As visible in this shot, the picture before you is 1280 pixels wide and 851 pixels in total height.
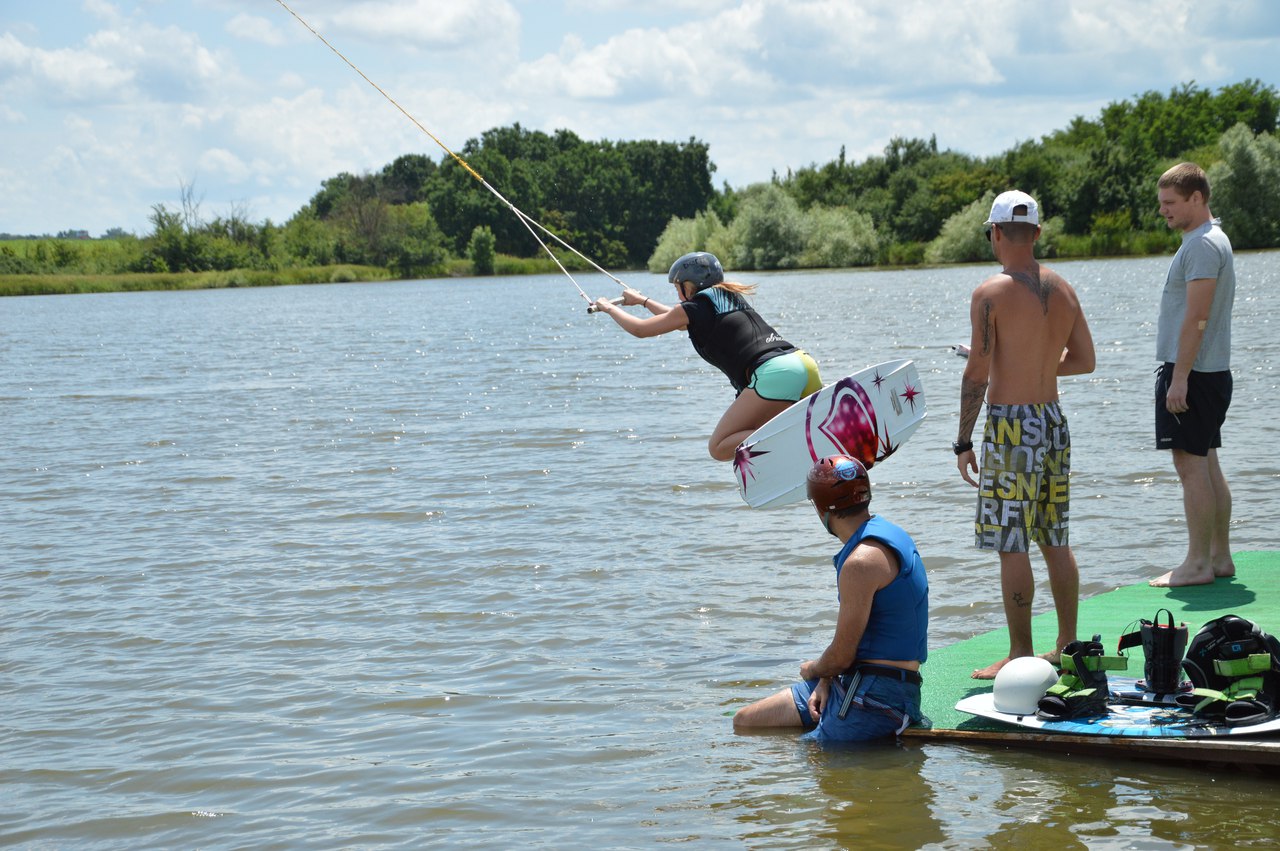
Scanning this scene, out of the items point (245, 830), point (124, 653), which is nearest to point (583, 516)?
point (124, 653)

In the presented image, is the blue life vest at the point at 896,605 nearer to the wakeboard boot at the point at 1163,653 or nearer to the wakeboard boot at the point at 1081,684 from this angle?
the wakeboard boot at the point at 1081,684

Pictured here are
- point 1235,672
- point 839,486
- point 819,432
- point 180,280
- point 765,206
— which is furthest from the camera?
point 180,280

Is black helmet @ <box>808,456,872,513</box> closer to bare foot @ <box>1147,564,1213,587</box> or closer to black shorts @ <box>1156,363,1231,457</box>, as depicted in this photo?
black shorts @ <box>1156,363,1231,457</box>

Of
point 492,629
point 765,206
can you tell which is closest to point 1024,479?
point 492,629

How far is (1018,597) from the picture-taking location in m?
6.66

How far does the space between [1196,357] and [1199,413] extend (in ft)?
1.08

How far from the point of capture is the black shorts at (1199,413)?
7.86m

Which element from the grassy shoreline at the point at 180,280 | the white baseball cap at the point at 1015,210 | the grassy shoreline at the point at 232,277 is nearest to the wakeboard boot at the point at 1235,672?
the white baseball cap at the point at 1015,210

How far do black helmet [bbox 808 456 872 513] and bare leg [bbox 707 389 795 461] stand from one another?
2671 mm

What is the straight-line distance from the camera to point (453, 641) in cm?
923

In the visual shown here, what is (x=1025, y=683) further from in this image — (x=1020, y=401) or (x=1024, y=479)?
(x=1020, y=401)

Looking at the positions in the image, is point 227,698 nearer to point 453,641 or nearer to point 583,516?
point 453,641

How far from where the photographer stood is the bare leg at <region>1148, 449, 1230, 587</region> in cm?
795

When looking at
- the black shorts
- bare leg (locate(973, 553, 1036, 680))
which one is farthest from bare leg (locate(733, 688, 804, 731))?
the black shorts
